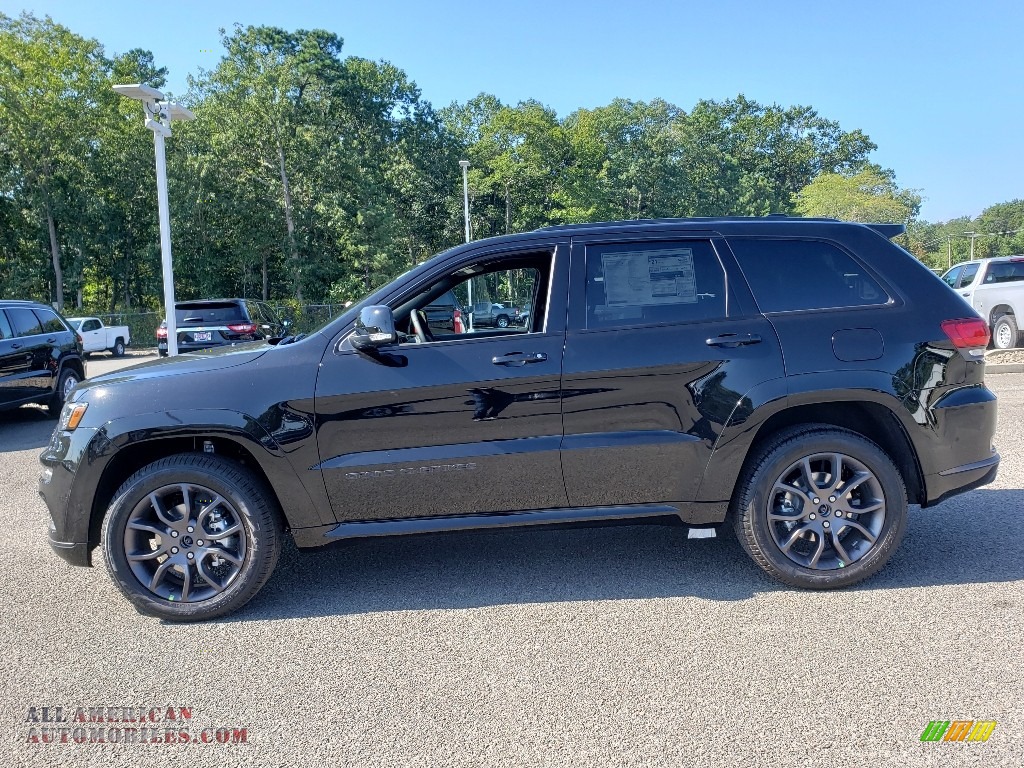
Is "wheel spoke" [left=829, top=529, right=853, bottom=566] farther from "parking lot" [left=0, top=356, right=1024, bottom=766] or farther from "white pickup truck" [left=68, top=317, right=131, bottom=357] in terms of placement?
"white pickup truck" [left=68, top=317, right=131, bottom=357]

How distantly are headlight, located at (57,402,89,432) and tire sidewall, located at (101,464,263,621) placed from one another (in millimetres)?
417

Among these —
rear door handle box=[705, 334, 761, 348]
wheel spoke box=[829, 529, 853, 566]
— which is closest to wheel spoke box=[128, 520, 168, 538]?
rear door handle box=[705, 334, 761, 348]

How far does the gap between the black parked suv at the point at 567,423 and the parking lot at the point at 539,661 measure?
373mm

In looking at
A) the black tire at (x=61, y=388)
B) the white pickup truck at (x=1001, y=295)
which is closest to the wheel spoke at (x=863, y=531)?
the black tire at (x=61, y=388)

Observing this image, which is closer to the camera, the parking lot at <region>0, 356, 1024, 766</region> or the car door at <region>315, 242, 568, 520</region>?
the parking lot at <region>0, 356, 1024, 766</region>

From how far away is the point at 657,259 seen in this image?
3.93 metres

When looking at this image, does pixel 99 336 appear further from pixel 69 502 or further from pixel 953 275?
pixel 953 275

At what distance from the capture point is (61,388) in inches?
438

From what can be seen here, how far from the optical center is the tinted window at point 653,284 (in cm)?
383

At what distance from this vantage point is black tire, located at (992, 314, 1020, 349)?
586 inches

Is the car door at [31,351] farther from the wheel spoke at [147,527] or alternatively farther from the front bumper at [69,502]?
the wheel spoke at [147,527]

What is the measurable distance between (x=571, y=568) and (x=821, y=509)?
1.39 meters

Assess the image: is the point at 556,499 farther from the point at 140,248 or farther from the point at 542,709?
the point at 140,248

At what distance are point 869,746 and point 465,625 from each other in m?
1.78
